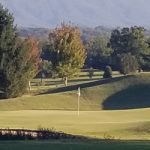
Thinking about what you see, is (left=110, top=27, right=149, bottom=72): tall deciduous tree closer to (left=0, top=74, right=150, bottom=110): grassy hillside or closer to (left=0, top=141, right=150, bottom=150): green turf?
(left=0, top=74, right=150, bottom=110): grassy hillside

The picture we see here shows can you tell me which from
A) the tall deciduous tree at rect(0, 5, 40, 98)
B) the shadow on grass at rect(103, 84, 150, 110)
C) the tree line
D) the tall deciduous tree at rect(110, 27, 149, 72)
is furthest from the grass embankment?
the tall deciduous tree at rect(110, 27, 149, 72)

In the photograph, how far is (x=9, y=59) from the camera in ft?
220

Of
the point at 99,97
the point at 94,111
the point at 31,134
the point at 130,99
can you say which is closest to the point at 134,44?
the point at 130,99

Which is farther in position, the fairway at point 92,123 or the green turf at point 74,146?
the fairway at point 92,123

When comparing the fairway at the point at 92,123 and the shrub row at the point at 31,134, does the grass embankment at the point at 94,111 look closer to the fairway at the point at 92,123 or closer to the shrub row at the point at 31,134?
the fairway at the point at 92,123

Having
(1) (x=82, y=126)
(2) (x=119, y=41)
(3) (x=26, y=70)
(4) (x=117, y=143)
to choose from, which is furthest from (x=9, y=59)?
(2) (x=119, y=41)

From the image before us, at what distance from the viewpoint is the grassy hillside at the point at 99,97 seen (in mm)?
59844

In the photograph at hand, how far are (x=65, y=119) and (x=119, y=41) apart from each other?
80.5m

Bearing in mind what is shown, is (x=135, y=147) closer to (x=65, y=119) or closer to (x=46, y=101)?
(x=65, y=119)

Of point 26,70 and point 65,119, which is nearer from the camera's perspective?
point 65,119

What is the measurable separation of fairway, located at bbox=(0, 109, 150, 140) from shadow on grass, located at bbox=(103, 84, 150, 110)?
10516 mm

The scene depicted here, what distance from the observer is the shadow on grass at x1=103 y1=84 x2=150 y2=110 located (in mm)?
62312

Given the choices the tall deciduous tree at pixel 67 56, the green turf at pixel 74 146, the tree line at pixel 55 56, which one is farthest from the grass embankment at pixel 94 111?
the tall deciduous tree at pixel 67 56

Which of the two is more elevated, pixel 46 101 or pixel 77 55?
pixel 77 55
